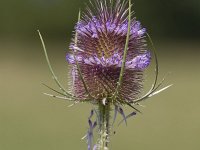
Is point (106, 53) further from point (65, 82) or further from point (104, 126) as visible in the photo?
point (65, 82)

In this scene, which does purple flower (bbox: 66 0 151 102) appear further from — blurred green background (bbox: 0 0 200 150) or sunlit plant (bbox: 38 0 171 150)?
blurred green background (bbox: 0 0 200 150)

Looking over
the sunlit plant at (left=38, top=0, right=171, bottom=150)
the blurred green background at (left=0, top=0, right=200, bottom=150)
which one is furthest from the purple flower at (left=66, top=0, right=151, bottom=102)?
the blurred green background at (left=0, top=0, right=200, bottom=150)

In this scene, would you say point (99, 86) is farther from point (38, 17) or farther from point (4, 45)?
point (38, 17)

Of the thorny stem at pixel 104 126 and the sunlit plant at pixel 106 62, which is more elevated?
the sunlit plant at pixel 106 62

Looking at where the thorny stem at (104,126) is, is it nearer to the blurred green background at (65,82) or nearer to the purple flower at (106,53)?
the purple flower at (106,53)

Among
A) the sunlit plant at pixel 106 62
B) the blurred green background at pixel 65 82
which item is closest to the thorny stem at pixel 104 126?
the sunlit plant at pixel 106 62

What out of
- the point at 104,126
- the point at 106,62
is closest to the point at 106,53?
the point at 106,62

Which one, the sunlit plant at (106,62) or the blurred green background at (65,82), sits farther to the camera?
the blurred green background at (65,82)

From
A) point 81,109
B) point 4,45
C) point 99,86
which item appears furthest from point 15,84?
point 99,86
